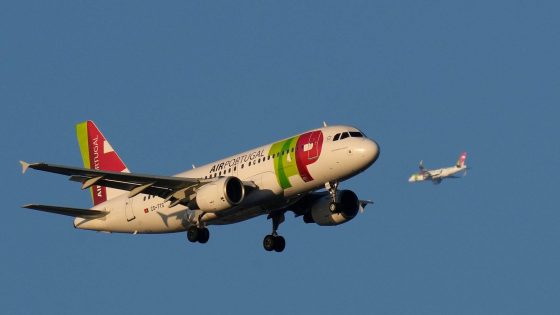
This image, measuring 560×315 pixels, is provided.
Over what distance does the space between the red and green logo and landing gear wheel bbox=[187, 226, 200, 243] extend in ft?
19.2

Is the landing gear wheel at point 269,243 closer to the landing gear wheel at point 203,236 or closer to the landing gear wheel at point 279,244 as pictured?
the landing gear wheel at point 279,244

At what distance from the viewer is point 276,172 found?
187 feet

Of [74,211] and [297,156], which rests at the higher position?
[74,211]

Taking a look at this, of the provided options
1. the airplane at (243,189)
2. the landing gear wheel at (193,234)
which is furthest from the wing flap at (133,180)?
the landing gear wheel at (193,234)

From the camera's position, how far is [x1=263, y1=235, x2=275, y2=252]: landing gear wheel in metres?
62.8

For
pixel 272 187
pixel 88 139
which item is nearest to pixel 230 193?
pixel 272 187

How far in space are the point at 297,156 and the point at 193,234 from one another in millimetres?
7508

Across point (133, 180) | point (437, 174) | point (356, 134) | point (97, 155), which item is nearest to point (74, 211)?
point (133, 180)

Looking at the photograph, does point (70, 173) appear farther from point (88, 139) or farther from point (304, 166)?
point (88, 139)

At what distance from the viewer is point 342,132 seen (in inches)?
2223

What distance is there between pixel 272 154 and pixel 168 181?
5589mm

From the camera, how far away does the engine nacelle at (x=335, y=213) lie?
202 ft

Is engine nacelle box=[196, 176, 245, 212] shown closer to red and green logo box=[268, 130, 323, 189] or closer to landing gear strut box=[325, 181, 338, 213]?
red and green logo box=[268, 130, 323, 189]

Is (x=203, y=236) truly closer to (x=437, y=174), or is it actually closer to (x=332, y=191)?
(x=332, y=191)
